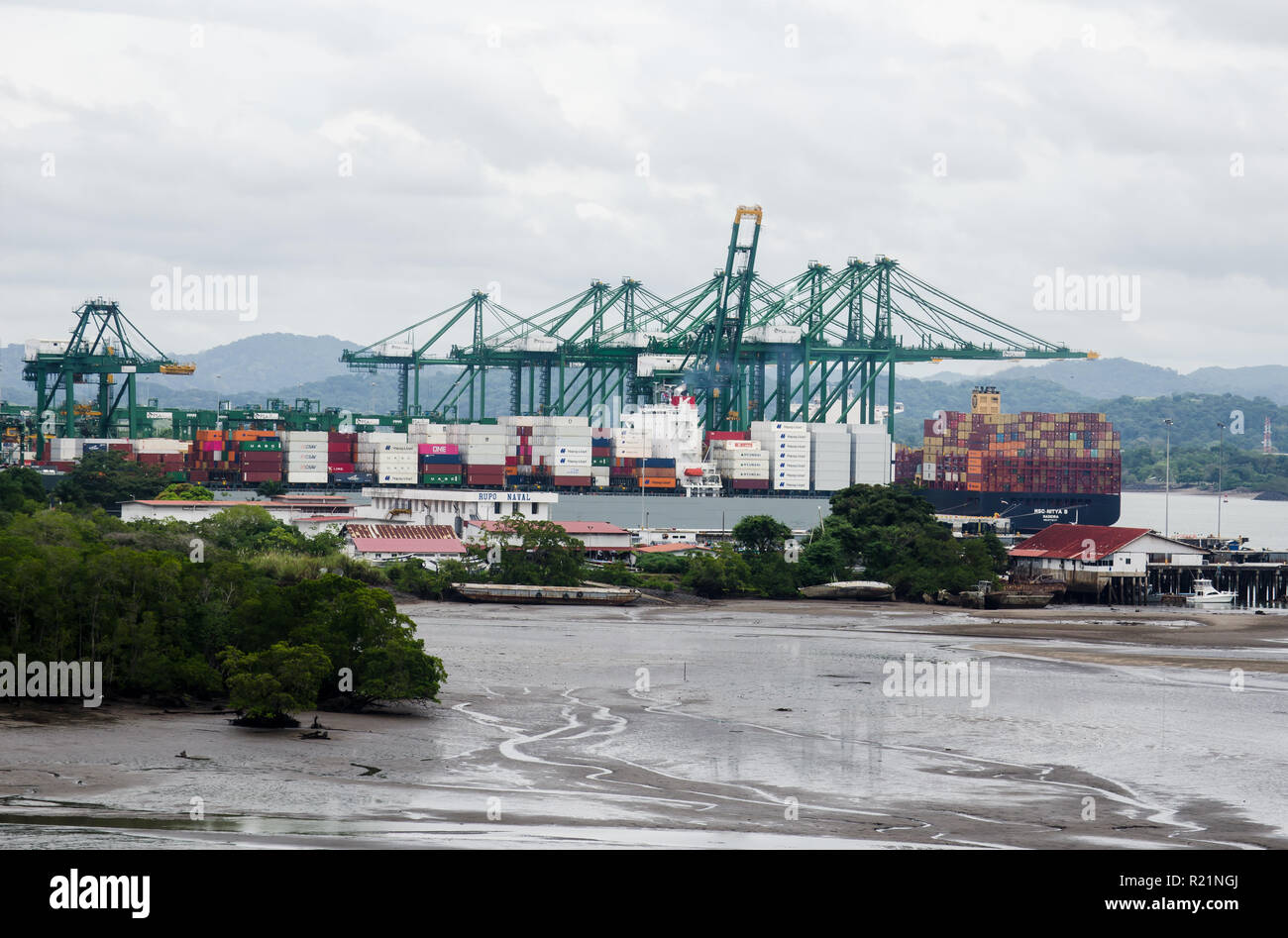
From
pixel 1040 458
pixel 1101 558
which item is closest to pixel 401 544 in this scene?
pixel 1101 558

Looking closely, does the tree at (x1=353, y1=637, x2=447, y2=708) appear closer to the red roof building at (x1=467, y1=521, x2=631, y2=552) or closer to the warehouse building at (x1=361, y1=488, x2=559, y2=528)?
the red roof building at (x1=467, y1=521, x2=631, y2=552)

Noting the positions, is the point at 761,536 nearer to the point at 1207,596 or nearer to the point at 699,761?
the point at 1207,596

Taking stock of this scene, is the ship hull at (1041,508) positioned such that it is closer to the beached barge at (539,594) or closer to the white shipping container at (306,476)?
the white shipping container at (306,476)

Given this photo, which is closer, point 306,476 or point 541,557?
point 541,557
